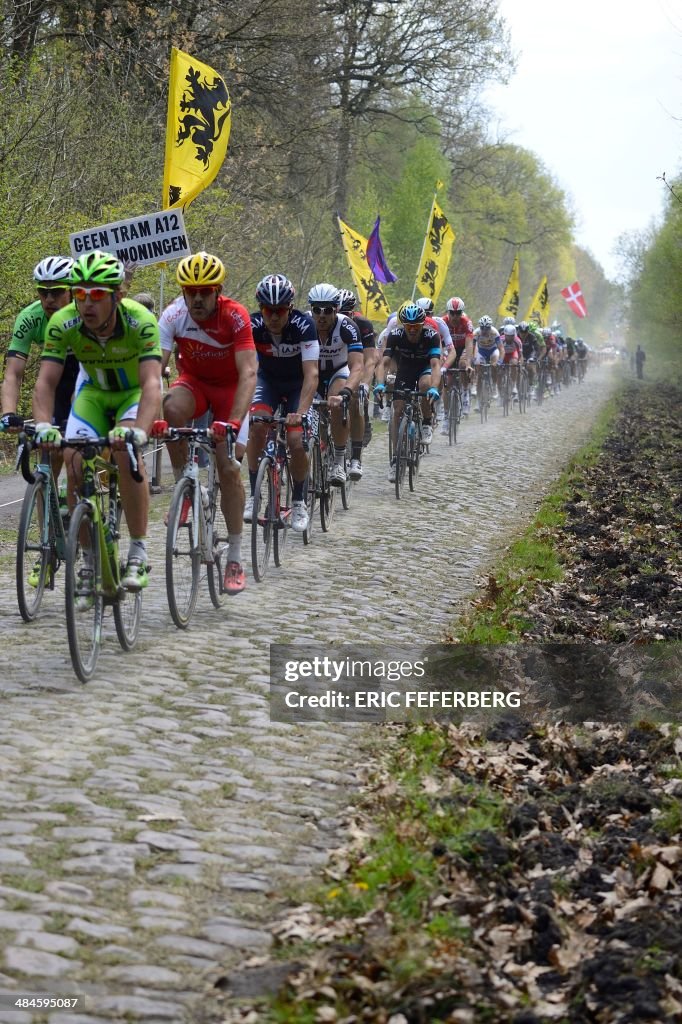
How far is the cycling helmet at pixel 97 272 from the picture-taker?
7.14 metres

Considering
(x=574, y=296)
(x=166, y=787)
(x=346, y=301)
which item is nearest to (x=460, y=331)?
(x=346, y=301)

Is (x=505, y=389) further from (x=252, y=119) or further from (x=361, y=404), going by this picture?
(x=361, y=404)

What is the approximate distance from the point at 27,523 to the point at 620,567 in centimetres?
525

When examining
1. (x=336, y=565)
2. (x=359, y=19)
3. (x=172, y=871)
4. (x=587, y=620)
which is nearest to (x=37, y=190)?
(x=336, y=565)

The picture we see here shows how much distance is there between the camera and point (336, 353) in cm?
1298

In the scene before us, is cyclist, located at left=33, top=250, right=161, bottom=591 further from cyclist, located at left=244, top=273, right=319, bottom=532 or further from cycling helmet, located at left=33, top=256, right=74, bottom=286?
cyclist, located at left=244, top=273, right=319, bottom=532

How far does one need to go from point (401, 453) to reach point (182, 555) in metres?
7.52

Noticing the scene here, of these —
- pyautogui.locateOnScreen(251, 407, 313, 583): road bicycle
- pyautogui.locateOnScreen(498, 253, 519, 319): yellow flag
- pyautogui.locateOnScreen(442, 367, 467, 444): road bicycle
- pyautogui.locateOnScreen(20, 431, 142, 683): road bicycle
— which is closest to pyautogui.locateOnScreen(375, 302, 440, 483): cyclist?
pyautogui.locateOnScreen(251, 407, 313, 583): road bicycle

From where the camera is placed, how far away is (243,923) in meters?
4.17

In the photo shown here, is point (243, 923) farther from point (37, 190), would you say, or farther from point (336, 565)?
point (37, 190)

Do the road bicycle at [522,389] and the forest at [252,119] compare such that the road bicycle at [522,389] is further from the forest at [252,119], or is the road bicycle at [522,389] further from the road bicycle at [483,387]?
the forest at [252,119]

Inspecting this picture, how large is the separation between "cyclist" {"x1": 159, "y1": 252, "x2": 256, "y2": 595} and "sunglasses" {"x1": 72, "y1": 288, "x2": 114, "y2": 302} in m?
1.42

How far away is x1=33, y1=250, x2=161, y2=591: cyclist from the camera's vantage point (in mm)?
7258

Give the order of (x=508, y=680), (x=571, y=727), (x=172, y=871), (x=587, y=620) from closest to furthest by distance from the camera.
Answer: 1. (x=172, y=871)
2. (x=571, y=727)
3. (x=508, y=680)
4. (x=587, y=620)
